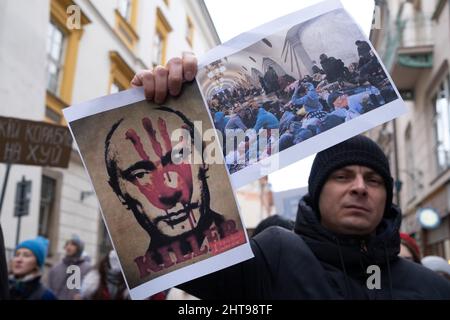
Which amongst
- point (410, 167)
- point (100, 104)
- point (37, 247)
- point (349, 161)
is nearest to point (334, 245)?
point (349, 161)

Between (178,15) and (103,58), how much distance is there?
101 centimetres

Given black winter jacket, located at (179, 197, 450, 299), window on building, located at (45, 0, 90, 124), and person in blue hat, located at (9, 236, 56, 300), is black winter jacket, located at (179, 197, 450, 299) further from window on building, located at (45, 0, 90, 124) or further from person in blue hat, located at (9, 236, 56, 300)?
window on building, located at (45, 0, 90, 124)

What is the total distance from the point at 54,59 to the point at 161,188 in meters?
5.02

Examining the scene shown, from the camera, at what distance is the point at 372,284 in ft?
4.37

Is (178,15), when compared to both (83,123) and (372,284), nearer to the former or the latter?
(83,123)

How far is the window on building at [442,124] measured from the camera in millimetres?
10148

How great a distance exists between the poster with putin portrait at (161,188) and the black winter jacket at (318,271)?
0.43 feet

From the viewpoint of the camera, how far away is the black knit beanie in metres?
1.45

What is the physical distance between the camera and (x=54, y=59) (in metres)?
5.76

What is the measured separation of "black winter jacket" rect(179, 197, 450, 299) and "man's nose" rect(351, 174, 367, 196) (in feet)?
0.43

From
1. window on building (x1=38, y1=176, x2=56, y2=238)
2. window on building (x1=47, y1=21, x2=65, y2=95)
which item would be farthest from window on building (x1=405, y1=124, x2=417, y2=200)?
window on building (x1=47, y1=21, x2=65, y2=95)

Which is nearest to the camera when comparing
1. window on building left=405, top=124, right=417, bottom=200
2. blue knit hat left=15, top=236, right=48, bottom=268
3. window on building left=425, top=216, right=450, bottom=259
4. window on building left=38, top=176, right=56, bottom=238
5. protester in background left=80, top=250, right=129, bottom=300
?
protester in background left=80, top=250, right=129, bottom=300

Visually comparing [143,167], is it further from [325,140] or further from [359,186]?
[359,186]
